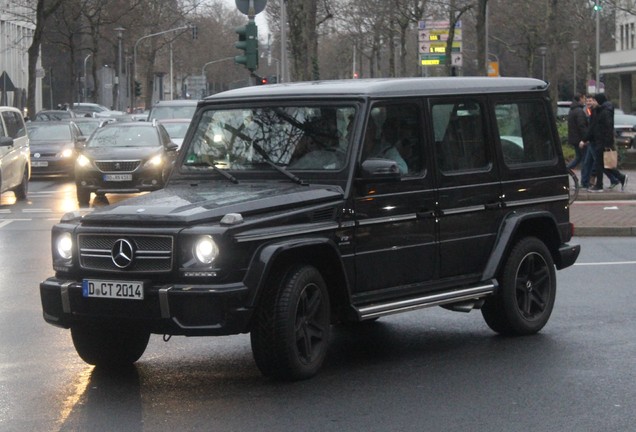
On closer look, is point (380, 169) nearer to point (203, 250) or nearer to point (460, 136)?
point (460, 136)

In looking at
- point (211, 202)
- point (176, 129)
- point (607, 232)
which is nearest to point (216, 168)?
point (211, 202)

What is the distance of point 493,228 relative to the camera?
31.7 ft

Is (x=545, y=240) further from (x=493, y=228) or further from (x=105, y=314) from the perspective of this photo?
(x=105, y=314)

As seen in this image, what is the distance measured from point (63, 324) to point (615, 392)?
3.29 meters

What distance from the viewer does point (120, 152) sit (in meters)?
26.0

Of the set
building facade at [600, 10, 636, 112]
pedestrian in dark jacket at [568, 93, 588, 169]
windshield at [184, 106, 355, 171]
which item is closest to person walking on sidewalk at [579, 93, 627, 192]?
pedestrian in dark jacket at [568, 93, 588, 169]

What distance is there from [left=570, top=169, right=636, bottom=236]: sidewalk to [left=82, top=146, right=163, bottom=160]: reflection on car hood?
8.20 metres

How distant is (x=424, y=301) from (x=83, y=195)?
1762cm

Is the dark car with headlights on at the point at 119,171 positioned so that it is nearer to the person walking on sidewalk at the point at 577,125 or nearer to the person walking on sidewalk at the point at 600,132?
the person walking on sidewalk at the point at 577,125

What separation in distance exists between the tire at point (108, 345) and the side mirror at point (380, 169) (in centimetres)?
172

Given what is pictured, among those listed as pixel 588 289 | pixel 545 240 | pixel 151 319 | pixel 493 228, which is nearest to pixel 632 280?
pixel 588 289

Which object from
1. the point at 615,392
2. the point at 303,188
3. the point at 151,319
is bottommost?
the point at 615,392

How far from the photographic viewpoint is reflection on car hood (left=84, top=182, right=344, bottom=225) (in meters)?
7.79

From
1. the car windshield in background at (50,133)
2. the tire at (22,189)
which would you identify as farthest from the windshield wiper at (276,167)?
the car windshield in background at (50,133)
